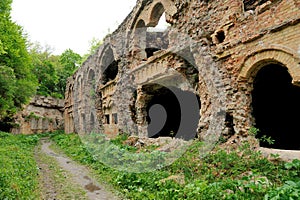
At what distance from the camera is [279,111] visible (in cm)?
806

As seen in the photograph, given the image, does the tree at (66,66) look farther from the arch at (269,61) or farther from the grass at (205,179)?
the arch at (269,61)

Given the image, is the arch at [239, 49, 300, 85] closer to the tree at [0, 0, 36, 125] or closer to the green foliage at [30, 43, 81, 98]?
the tree at [0, 0, 36, 125]

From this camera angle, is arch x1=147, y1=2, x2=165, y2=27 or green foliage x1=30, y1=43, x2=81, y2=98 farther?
green foliage x1=30, y1=43, x2=81, y2=98

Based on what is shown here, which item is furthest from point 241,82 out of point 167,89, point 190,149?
point 167,89

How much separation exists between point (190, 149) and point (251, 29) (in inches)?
149

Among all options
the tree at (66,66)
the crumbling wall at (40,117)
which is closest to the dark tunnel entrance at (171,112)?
the crumbling wall at (40,117)

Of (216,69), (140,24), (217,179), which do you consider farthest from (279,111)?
(140,24)

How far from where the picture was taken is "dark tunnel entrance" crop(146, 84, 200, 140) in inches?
470

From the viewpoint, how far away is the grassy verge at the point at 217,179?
12.9 feet

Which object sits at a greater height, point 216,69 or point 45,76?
point 45,76

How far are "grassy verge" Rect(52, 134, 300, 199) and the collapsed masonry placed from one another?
1135mm

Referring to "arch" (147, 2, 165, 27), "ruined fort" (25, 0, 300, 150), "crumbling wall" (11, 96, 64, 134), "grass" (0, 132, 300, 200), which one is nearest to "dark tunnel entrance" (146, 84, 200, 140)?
"ruined fort" (25, 0, 300, 150)

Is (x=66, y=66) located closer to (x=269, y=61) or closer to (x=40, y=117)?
(x=40, y=117)

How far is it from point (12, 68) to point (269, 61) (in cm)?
1641
